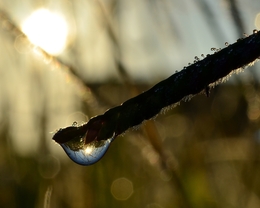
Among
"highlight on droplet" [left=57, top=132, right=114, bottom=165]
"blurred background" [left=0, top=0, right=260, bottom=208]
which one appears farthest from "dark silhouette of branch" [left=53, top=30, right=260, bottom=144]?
"blurred background" [left=0, top=0, right=260, bottom=208]

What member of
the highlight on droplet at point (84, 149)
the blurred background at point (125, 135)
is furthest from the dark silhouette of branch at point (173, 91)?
the blurred background at point (125, 135)

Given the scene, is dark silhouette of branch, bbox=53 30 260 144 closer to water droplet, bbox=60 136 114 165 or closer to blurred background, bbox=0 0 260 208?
water droplet, bbox=60 136 114 165

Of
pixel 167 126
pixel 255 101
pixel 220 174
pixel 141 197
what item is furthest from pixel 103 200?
pixel 167 126

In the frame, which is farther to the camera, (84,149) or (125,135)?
(125,135)

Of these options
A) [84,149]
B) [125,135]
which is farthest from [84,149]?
[125,135]

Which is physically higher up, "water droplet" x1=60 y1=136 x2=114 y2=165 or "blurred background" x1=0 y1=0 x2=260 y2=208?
"blurred background" x1=0 y1=0 x2=260 y2=208

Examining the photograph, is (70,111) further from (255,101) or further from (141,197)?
(255,101)

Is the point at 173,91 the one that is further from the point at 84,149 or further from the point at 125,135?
the point at 125,135

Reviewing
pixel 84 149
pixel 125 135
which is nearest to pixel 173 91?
pixel 84 149
